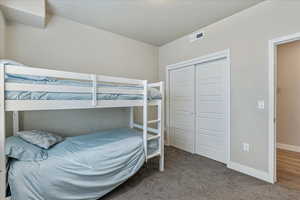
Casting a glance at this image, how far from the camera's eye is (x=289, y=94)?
3.22 meters

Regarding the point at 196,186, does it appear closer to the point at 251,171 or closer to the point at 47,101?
the point at 251,171

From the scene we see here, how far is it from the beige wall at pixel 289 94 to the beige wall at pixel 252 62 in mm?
1890

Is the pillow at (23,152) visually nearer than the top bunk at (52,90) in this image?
No

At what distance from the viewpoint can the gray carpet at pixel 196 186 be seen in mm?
1710

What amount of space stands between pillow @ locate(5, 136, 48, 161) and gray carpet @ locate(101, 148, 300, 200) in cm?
88

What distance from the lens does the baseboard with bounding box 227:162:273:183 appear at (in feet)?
6.55

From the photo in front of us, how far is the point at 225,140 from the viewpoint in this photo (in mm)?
2576

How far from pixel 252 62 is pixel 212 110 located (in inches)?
41.3

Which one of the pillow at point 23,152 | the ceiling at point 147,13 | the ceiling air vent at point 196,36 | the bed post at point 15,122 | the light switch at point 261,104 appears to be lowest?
the pillow at point 23,152

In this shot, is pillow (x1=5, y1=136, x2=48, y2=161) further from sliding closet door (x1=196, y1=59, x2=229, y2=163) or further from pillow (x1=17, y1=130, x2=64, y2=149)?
sliding closet door (x1=196, y1=59, x2=229, y2=163)

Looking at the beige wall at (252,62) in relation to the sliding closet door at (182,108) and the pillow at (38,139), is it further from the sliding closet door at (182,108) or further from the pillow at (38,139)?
the pillow at (38,139)

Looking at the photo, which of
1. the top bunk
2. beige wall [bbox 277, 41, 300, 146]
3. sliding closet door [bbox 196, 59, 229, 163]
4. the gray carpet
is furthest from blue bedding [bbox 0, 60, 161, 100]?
beige wall [bbox 277, 41, 300, 146]

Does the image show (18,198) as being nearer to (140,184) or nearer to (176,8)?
(140,184)

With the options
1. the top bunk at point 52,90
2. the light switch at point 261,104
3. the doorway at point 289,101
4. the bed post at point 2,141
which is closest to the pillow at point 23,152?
the bed post at point 2,141
